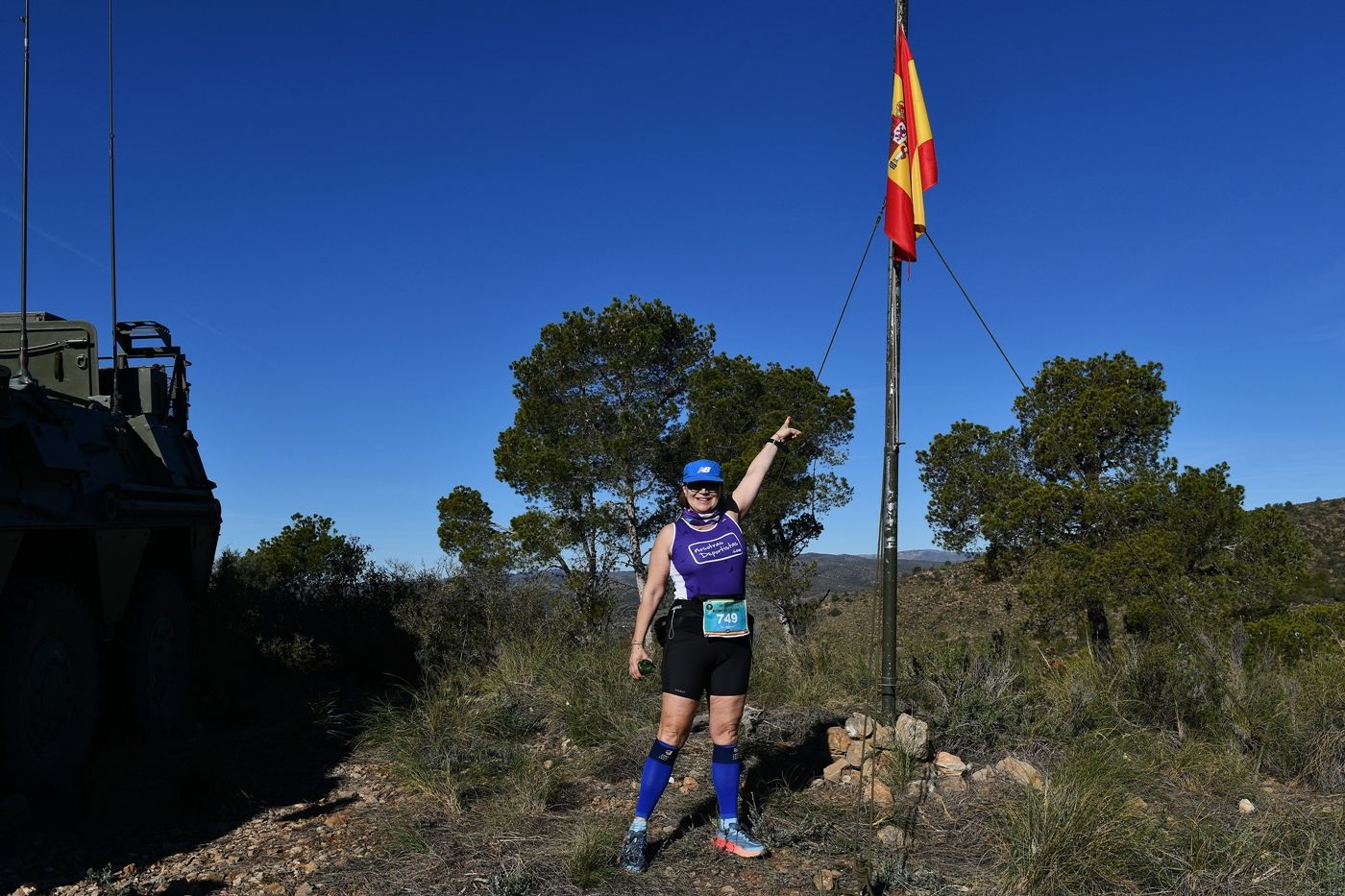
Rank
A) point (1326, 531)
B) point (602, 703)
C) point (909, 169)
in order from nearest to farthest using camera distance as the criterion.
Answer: point (909, 169), point (602, 703), point (1326, 531)

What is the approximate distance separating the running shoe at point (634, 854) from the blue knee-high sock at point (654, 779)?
76 mm

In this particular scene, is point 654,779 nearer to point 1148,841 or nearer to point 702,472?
point 702,472

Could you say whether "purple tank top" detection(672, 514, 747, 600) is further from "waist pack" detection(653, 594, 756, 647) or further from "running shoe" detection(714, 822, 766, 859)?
"running shoe" detection(714, 822, 766, 859)

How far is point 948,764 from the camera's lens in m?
5.22

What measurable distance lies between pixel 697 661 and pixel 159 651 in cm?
491

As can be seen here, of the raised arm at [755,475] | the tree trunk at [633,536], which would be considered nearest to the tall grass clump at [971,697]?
the raised arm at [755,475]

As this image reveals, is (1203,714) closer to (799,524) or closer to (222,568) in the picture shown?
(222,568)

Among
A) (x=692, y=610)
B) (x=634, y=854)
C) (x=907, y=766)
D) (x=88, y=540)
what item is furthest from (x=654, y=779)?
(x=88, y=540)

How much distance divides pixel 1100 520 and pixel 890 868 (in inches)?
704

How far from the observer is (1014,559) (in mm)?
21641

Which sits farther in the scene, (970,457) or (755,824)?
(970,457)

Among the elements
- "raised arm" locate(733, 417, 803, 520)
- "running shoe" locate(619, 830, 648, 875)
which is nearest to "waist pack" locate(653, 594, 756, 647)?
"raised arm" locate(733, 417, 803, 520)

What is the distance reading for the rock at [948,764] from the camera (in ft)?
16.9

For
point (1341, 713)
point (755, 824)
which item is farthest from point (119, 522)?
point (1341, 713)
